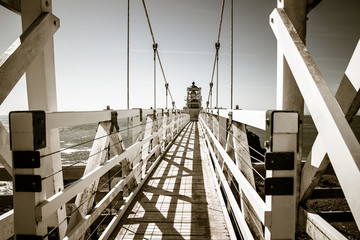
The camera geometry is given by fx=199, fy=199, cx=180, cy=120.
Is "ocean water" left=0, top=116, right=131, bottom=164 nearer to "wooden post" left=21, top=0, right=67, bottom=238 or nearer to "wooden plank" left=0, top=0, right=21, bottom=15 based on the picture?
"wooden post" left=21, top=0, right=67, bottom=238

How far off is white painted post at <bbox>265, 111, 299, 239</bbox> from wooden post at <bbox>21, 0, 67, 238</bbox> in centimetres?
155

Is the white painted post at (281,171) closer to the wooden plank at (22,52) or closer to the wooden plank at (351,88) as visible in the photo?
the wooden plank at (351,88)

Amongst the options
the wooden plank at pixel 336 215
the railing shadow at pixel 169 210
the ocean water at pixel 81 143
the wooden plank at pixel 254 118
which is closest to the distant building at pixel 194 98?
the ocean water at pixel 81 143

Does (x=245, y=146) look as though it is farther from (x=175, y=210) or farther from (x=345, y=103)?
(x=175, y=210)

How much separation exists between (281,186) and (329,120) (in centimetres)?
43

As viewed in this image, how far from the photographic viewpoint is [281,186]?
102 cm

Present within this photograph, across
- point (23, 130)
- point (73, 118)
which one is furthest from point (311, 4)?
point (23, 130)

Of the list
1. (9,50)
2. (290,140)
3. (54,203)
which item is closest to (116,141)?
(54,203)

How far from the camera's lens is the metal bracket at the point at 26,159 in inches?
38.6

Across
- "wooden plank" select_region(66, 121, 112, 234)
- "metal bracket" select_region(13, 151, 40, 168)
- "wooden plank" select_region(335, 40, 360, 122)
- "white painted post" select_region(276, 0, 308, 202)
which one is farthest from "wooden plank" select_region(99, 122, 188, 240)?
"wooden plank" select_region(335, 40, 360, 122)

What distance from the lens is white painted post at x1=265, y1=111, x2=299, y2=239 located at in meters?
0.99

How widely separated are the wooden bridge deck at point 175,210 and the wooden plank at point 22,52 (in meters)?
1.68

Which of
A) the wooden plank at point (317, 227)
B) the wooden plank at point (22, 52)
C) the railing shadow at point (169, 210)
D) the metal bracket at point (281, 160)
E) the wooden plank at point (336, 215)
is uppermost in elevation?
the wooden plank at point (22, 52)

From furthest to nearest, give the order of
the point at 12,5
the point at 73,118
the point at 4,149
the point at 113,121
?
the point at 113,121, the point at 12,5, the point at 4,149, the point at 73,118
